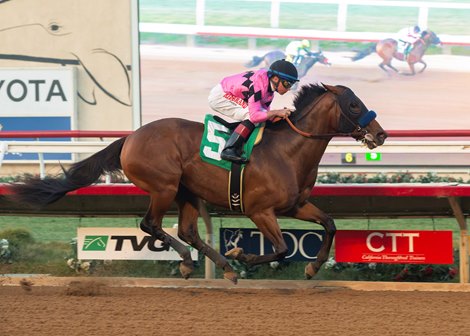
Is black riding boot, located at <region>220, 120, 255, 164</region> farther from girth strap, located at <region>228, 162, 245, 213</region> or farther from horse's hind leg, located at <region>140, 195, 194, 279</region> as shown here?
horse's hind leg, located at <region>140, 195, 194, 279</region>

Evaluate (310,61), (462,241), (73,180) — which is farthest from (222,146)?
(310,61)

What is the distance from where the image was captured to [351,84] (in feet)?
46.1

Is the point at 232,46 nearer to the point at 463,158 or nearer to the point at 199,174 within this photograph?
the point at 463,158

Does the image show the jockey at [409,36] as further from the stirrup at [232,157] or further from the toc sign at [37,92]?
the stirrup at [232,157]

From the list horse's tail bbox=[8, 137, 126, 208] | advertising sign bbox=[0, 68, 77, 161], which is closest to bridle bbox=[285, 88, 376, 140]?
horse's tail bbox=[8, 137, 126, 208]

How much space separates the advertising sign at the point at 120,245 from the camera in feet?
23.2

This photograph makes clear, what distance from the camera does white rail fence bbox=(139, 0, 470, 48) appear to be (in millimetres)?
14055

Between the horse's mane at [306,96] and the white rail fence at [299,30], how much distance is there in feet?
26.1

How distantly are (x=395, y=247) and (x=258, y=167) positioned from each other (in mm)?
1522

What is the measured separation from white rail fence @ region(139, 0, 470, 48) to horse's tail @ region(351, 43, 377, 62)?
0.11 meters

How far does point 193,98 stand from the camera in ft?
46.1

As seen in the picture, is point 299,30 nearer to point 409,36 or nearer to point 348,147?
point 409,36

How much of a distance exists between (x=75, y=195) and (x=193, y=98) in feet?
23.9

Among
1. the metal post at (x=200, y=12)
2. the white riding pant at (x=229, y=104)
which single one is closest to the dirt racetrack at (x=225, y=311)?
the white riding pant at (x=229, y=104)
